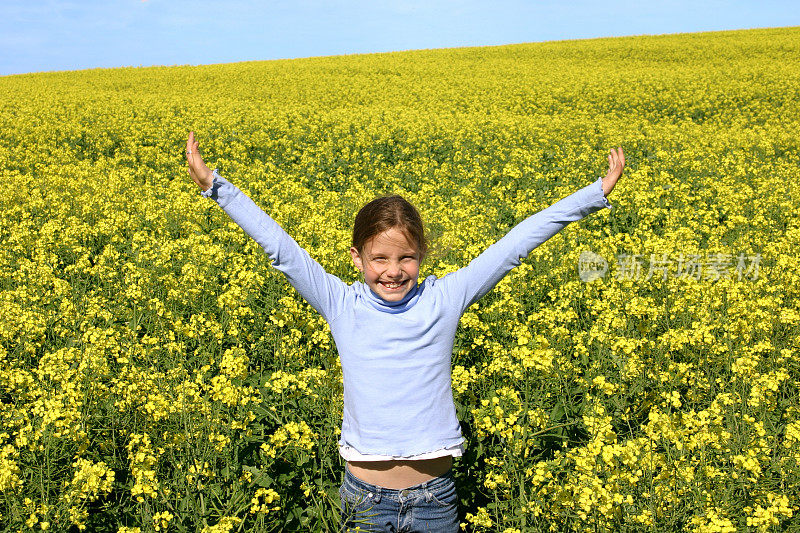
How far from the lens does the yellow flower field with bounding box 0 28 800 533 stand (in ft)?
10.6

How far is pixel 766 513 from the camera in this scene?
2650mm

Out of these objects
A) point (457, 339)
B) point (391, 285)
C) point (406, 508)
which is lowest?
point (406, 508)

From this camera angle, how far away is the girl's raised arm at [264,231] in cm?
241

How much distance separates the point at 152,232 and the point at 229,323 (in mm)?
3980

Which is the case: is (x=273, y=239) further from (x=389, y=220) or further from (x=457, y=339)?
(x=457, y=339)

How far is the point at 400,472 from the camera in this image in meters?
2.55

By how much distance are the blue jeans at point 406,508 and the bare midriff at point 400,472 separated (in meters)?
0.02

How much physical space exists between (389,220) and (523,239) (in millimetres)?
533

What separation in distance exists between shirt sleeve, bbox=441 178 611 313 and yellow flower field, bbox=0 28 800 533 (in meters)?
1.11

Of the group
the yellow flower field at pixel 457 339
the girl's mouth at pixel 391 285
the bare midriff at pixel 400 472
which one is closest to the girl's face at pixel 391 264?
the girl's mouth at pixel 391 285

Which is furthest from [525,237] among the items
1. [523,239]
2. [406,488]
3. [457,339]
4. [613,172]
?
[457,339]

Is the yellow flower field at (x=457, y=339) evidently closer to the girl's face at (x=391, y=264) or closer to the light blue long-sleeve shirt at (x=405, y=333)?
the light blue long-sleeve shirt at (x=405, y=333)

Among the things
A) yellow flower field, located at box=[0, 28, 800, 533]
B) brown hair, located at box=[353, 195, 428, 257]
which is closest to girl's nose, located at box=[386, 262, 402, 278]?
brown hair, located at box=[353, 195, 428, 257]

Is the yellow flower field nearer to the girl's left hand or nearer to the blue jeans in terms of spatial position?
the blue jeans
